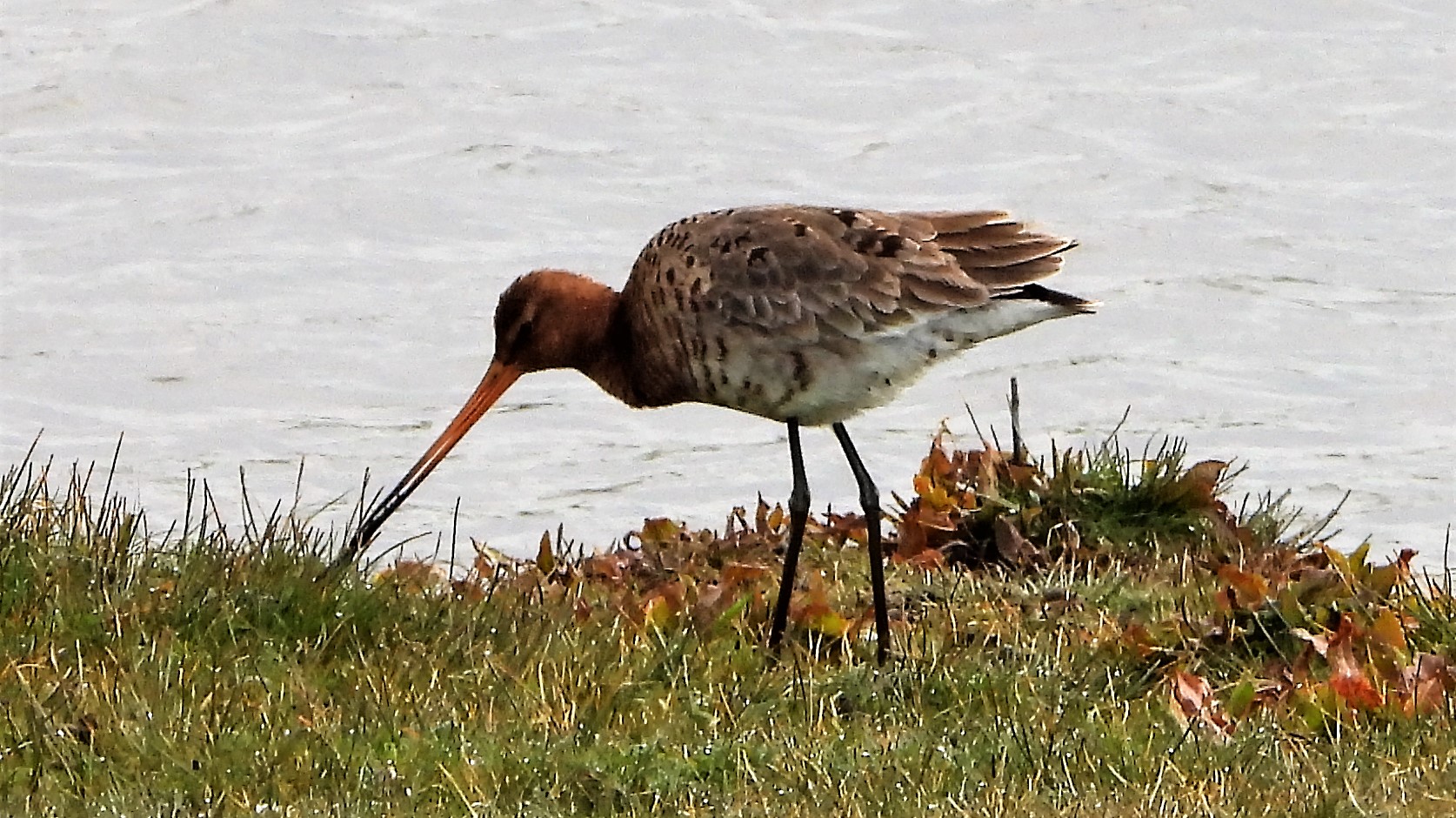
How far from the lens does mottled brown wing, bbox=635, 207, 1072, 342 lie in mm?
6875

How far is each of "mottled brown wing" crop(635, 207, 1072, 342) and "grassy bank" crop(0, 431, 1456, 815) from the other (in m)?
0.84

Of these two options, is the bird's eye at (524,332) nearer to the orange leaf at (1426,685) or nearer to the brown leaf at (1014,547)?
the brown leaf at (1014,547)

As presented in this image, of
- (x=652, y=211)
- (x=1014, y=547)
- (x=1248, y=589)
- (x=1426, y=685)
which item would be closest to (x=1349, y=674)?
(x=1426, y=685)

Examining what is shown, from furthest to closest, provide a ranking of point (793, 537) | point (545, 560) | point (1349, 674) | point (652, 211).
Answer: point (652, 211), point (545, 560), point (793, 537), point (1349, 674)

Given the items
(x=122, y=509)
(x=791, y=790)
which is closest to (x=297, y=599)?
(x=122, y=509)

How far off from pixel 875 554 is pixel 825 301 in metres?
0.75

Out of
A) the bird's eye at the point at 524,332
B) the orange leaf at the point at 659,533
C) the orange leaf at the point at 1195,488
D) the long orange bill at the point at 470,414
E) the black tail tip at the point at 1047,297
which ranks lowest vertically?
the orange leaf at the point at 659,533

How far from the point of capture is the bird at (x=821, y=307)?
22.6 ft

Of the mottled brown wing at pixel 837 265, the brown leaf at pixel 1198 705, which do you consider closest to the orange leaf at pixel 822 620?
the mottled brown wing at pixel 837 265

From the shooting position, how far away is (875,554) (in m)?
6.97

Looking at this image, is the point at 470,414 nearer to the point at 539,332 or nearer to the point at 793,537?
the point at 539,332

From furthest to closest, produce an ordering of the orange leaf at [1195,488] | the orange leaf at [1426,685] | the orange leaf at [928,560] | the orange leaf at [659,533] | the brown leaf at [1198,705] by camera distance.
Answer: the orange leaf at [659,533] < the orange leaf at [1195,488] < the orange leaf at [928,560] < the orange leaf at [1426,685] < the brown leaf at [1198,705]

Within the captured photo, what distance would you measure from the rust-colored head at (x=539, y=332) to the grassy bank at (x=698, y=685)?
0.49 m

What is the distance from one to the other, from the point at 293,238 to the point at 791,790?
971 centimetres
